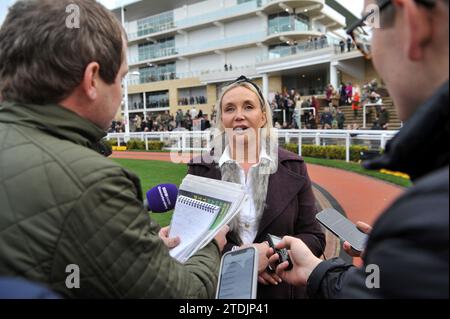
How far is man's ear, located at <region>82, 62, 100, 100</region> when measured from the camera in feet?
4.35

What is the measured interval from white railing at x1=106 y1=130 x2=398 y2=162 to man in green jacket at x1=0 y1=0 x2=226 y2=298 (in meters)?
5.89

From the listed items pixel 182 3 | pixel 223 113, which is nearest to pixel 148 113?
pixel 182 3

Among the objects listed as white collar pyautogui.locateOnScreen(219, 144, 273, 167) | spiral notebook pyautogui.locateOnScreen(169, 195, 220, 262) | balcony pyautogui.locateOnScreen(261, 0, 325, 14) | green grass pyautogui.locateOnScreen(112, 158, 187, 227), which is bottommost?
green grass pyautogui.locateOnScreen(112, 158, 187, 227)

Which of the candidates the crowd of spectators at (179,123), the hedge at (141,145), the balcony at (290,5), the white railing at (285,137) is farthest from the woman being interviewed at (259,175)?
the balcony at (290,5)

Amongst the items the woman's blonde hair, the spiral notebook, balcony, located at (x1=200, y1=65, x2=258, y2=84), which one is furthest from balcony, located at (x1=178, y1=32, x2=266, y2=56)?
the spiral notebook

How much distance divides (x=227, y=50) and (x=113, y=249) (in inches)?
1701

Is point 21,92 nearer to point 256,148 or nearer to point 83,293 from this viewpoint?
point 83,293

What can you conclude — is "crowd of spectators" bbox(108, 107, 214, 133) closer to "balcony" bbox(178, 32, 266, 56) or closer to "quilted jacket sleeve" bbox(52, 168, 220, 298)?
"balcony" bbox(178, 32, 266, 56)

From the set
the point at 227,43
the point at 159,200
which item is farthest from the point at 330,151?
the point at 227,43

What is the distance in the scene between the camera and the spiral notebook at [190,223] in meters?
1.64

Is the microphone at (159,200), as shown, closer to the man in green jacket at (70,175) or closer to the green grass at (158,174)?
the man in green jacket at (70,175)

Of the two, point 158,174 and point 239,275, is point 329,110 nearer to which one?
point 158,174

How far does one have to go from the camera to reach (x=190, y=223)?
1754 millimetres
